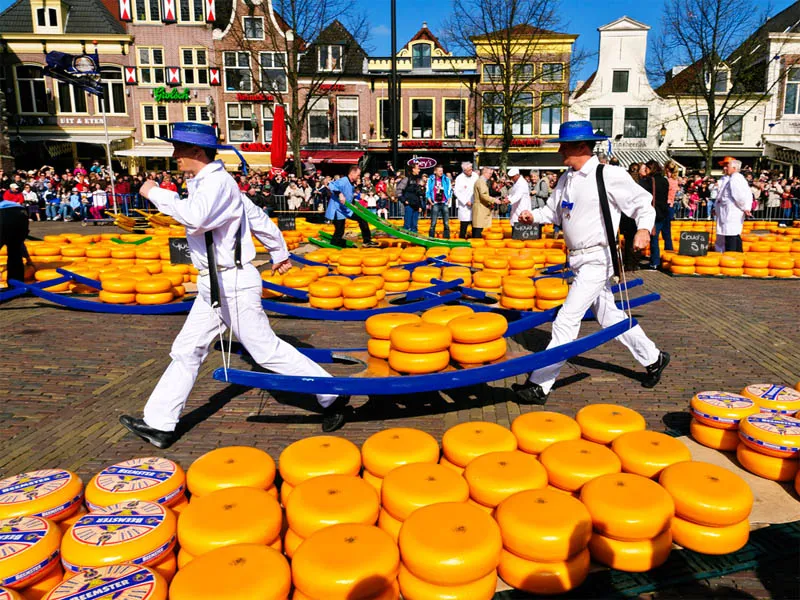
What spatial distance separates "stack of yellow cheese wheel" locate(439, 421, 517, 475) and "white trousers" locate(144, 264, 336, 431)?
3.89 ft

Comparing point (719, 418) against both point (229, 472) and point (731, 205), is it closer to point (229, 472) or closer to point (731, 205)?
point (229, 472)

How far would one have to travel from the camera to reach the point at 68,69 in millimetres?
21844

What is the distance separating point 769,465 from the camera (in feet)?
11.4

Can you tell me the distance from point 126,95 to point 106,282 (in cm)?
3467

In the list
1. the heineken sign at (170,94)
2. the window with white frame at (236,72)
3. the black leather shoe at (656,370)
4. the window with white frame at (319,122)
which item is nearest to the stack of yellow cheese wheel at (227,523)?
the black leather shoe at (656,370)

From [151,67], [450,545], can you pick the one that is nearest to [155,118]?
[151,67]

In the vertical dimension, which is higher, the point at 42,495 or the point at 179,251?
the point at 179,251

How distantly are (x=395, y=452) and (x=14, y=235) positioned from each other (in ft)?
26.4

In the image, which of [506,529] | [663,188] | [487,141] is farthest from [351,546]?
[487,141]

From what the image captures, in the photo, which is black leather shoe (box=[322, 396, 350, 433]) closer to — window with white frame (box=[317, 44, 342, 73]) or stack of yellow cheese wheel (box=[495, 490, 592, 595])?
stack of yellow cheese wheel (box=[495, 490, 592, 595])

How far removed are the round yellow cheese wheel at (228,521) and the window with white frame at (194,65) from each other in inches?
1543

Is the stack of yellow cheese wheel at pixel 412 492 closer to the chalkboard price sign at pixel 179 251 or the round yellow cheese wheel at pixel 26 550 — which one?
the round yellow cheese wheel at pixel 26 550

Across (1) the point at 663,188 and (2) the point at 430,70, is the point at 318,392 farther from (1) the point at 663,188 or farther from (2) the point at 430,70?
(2) the point at 430,70

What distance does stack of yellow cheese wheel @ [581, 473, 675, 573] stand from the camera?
8.80ft
